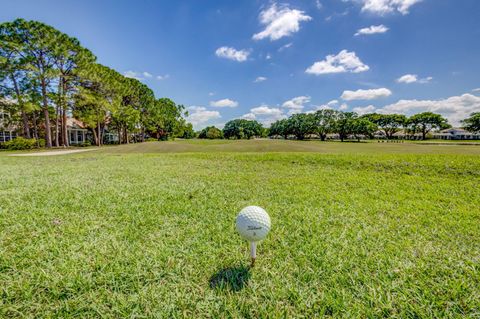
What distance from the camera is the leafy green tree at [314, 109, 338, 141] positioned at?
65.4m

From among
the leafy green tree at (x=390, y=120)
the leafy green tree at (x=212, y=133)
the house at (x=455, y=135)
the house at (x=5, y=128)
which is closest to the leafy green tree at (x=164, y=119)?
the house at (x=5, y=128)

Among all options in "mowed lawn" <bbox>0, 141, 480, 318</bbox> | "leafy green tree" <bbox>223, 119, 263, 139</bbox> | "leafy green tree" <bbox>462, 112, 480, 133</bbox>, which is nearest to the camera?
"mowed lawn" <bbox>0, 141, 480, 318</bbox>

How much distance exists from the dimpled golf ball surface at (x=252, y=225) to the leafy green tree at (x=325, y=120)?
68.3m

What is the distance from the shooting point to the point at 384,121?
77750mm

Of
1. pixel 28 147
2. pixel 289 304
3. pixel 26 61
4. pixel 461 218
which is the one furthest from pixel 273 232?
pixel 28 147

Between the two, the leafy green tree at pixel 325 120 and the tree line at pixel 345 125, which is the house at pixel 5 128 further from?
the leafy green tree at pixel 325 120

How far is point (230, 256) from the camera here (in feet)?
8.05

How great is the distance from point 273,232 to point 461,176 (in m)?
7.70

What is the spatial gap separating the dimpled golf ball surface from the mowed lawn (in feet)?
1.52

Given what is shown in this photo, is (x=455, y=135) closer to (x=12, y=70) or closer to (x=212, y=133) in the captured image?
(x=212, y=133)

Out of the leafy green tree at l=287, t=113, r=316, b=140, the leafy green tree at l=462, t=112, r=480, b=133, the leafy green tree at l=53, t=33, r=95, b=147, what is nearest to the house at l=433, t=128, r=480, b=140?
the leafy green tree at l=462, t=112, r=480, b=133

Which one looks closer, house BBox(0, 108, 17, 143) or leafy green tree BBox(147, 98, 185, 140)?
house BBox(0, 108, 17, 143)

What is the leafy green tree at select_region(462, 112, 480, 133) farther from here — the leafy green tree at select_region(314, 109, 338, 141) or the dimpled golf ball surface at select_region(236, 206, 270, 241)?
the dimpled golf ball surface at select_region(236, 206, 270, 241)

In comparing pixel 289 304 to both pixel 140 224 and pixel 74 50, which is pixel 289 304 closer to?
pixel 140 224
